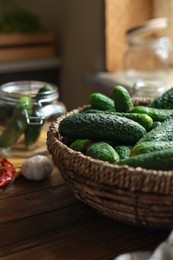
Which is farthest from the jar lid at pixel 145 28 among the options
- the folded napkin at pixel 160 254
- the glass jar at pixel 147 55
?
the folded napkin at pixel 160 254

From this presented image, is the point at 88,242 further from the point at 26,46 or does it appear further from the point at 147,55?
the point at 26,46

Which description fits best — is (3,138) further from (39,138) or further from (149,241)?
(149,241)

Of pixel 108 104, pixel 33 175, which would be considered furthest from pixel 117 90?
pixel 33 175

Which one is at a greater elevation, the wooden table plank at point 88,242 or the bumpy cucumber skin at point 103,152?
the bumpy cucumber skin at point 103,152

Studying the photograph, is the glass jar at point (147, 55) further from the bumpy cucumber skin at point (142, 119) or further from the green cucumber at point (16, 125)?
the bumpy cucumber skin at point (142, 119)

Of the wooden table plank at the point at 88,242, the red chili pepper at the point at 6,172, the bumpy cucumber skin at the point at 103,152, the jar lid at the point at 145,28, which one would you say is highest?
the jar lid at the point at 145,28

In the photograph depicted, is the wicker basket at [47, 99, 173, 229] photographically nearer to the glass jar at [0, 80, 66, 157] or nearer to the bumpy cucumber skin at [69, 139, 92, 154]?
the bumpy cucumber skin at [69, 139, 92, 154]

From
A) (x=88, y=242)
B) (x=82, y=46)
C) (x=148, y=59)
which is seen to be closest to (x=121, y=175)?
(x=88, y=242)
